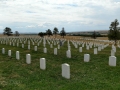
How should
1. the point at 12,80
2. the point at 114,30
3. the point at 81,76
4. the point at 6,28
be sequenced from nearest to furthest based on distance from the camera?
1. the point at 12,80
2. the point at 81,76
3. the point at 114,30
4. the point at 6,28

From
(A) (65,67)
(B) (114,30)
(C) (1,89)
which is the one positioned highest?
(B) (114,30)

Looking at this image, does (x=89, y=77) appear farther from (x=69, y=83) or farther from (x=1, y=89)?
(x=1, y=89)

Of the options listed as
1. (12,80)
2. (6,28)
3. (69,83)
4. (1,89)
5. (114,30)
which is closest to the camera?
(1,89)

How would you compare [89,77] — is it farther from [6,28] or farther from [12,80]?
[6,28]

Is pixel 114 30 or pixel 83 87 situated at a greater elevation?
pixel 114 30

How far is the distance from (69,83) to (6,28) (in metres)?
70.2

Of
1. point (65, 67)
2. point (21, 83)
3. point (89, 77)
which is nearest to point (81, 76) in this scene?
point (89, 77)

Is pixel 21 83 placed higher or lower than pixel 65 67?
lower

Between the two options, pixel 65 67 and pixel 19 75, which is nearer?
pixel 65 67

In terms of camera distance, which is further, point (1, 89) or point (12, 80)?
point (12, 80)

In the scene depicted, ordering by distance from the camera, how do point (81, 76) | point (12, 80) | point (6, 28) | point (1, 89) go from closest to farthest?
point (1, 89), point (12, 80), point (81, 76), point (6, 28)

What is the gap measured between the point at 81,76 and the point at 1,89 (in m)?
3.45

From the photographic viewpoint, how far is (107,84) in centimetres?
637

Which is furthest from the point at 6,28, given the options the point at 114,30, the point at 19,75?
the point at 19,75
